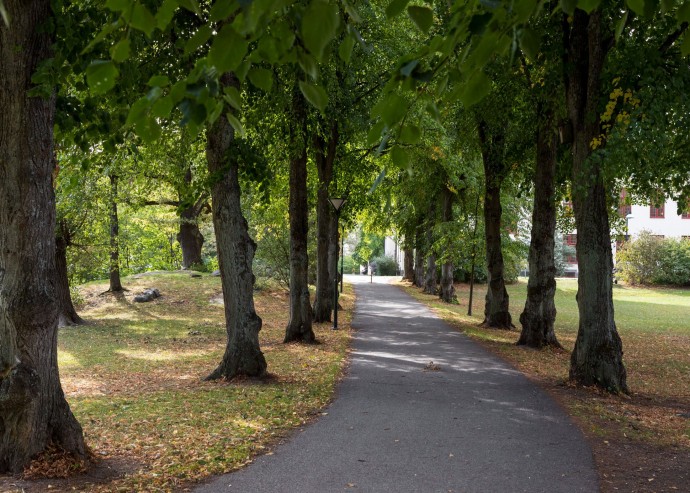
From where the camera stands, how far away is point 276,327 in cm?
2217

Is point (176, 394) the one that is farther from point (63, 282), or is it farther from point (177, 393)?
point (63, 282)

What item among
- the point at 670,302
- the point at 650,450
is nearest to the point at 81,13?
the point at 650,450

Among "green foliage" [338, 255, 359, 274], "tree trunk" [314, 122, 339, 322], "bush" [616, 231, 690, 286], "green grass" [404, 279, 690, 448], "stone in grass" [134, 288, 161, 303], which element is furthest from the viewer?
"green foliage" [338, 255, 359, 274]

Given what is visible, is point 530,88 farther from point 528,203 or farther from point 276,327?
point 528,203

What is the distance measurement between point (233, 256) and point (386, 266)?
65.8m

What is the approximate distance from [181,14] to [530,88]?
8.12 m

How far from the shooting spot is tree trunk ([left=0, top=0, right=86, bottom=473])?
582 centimetres

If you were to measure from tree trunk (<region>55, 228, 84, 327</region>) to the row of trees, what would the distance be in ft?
0.83

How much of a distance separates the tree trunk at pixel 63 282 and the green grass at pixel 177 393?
2.37 feet

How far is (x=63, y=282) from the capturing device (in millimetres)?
20438

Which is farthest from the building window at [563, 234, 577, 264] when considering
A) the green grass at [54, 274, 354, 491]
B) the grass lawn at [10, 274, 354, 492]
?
the green grass at [54, 274, 354, 491]

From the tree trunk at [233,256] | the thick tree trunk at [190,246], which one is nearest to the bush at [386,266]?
the thick tree trunk at [190,246]

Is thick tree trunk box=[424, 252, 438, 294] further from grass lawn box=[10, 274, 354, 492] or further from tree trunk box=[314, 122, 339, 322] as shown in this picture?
grass lawn box=[10, 274, 354, 492]

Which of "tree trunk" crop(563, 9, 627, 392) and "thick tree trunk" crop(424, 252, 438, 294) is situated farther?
"thick tree trunk" crop(424, 252, 438, 294)
